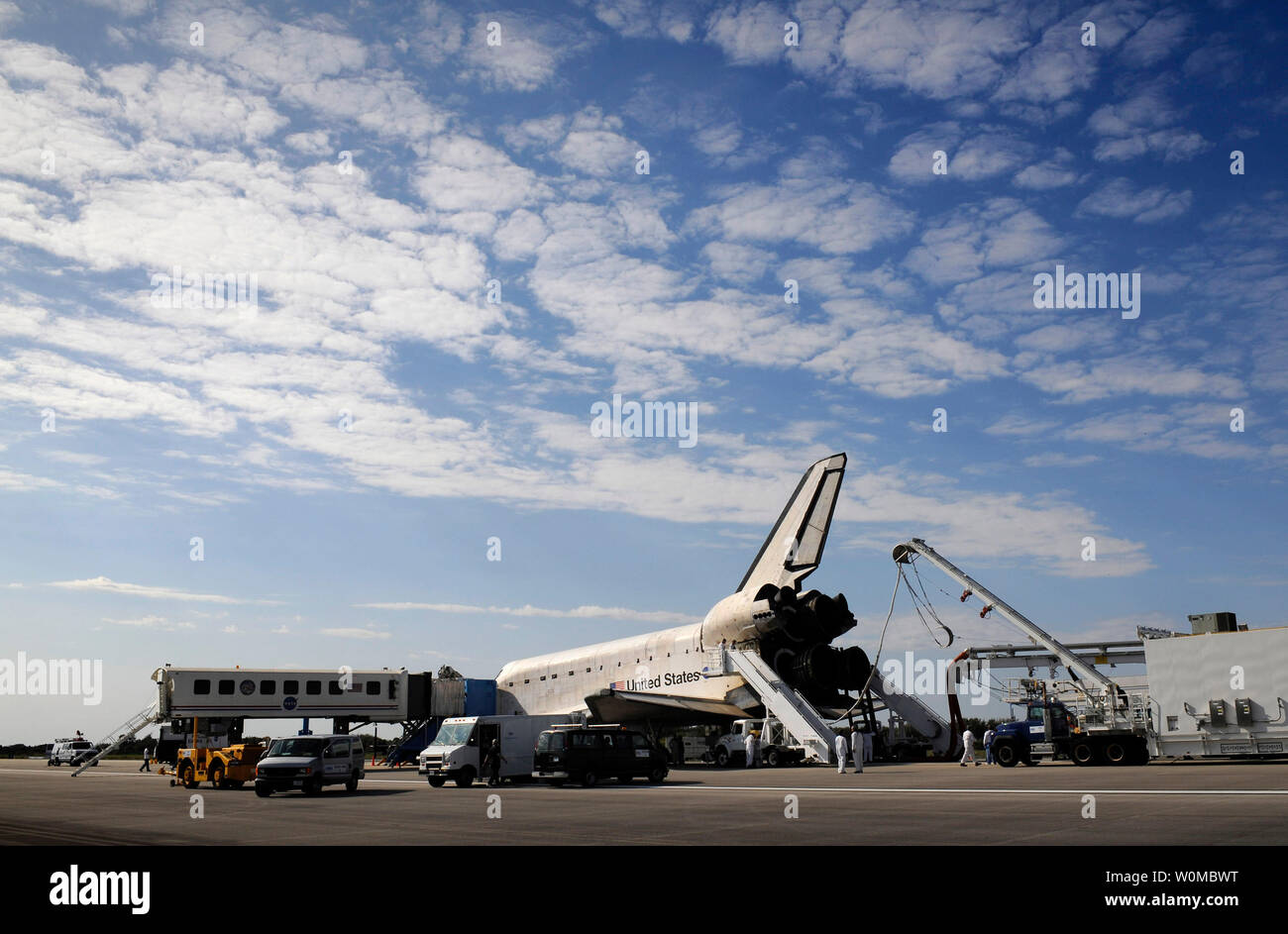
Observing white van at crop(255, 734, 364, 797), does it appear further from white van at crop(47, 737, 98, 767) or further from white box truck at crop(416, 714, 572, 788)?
white van at crop(47, 737, 98, 767)

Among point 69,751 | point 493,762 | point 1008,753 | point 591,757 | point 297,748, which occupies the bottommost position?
point 69,751

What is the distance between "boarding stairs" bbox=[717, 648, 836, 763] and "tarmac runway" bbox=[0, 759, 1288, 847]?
38.8 feet

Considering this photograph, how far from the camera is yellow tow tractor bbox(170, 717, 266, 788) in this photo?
30.7 metres

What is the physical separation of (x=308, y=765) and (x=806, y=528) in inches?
1135

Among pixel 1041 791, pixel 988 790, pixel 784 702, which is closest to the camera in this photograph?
pixel 1041 791

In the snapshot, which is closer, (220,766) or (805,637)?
(220,766)

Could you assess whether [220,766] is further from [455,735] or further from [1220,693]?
[1220,693]

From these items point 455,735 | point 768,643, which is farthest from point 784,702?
point 455,735

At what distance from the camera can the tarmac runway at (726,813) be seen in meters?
13.5

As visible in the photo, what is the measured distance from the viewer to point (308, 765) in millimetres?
25516

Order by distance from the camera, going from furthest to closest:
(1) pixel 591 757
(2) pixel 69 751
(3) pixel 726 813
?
(2) pixel 69 751, (1) pixel 591 757, (3) pixel 726 813

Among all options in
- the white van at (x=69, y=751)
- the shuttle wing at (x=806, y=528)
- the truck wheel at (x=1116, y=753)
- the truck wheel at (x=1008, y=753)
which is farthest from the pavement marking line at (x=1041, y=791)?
the white van at (x=69, y=751)
